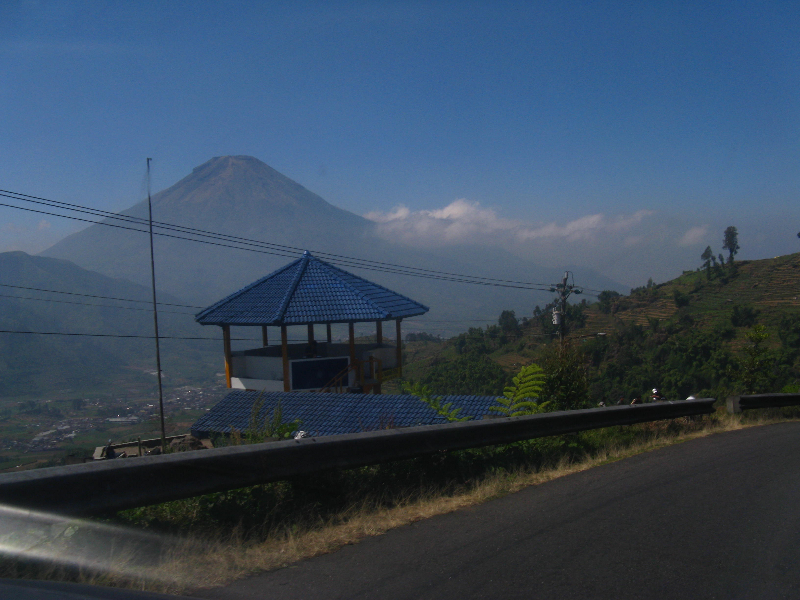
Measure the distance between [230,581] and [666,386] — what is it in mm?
37932

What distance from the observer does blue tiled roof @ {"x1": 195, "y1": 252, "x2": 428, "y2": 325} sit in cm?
1992

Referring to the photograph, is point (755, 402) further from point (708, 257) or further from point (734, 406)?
point (708, 257)

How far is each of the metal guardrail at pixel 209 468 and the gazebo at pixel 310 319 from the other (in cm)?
1322

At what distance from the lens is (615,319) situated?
60.3 meters

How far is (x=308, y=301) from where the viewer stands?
20797 millimetres

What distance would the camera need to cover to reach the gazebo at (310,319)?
19891 mm

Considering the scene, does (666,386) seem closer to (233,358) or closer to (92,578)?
(233,358)

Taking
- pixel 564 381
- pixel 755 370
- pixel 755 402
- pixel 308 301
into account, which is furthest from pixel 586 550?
pixel 755 370

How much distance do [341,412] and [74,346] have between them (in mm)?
116389

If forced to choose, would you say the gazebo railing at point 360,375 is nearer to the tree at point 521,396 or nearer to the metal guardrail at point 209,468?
the tree at point 521,396

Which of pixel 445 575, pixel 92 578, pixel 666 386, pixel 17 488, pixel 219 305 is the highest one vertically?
pixel 219 305

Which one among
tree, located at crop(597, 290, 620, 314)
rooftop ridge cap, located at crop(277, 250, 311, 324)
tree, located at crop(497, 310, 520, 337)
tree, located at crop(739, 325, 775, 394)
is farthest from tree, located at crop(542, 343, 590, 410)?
tree, located at crop(597, 290, 620, 314)

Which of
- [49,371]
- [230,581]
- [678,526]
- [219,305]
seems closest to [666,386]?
[219,305]

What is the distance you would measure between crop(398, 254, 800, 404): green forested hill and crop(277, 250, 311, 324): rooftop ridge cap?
17.5ft
